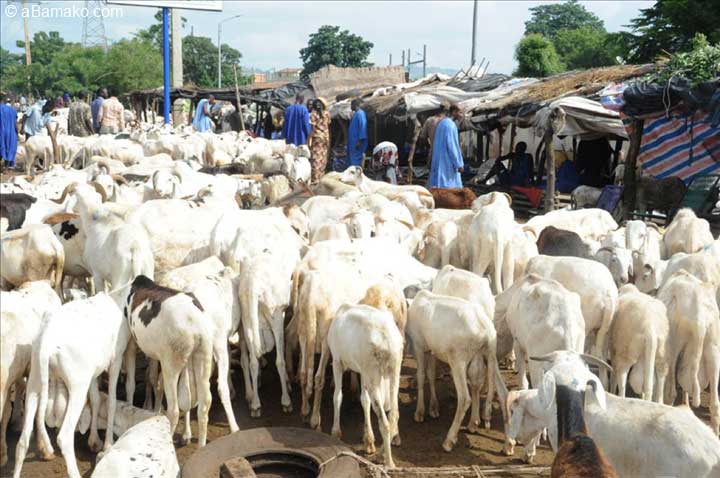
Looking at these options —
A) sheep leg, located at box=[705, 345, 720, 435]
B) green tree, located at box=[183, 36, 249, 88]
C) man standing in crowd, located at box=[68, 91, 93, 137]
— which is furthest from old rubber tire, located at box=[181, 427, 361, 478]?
green tree, located at box=[183, 36, 249, 88]

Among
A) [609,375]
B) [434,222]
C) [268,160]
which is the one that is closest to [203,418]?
[609,375]

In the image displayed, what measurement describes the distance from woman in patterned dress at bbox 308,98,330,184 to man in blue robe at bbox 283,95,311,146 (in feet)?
7.36

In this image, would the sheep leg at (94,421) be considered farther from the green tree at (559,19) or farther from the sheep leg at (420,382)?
the green tree at (559,19)

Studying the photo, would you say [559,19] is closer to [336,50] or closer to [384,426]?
[336,50]

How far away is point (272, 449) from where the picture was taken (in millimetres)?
5000

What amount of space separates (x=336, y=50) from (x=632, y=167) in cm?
5221

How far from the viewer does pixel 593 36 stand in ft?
177

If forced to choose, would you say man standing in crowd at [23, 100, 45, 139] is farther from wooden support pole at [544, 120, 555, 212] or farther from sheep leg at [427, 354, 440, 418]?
sheep leg at [427, 354, 440, 418]

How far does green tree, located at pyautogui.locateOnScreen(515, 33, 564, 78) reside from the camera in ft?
111

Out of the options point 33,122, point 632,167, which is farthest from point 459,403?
point 33,122

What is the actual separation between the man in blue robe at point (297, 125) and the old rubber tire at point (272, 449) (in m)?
13.7

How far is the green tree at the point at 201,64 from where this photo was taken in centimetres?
6233

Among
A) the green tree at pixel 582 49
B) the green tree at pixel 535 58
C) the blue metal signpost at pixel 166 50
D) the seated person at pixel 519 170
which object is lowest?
the seated person at pixel 519 170

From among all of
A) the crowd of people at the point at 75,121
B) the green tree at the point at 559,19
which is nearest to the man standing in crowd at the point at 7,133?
the crowd of people at the point at 75,121
